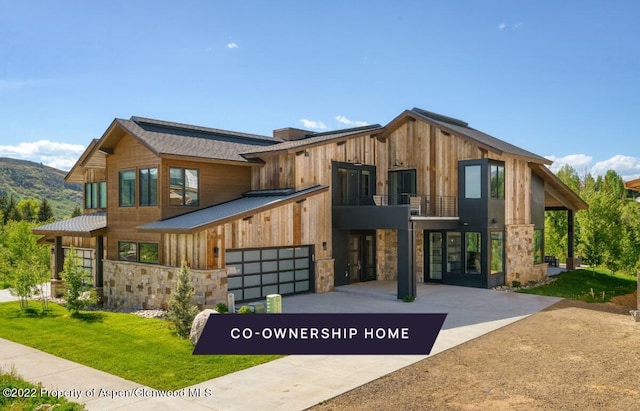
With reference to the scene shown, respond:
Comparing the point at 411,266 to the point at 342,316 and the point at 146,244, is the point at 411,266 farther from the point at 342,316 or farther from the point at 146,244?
the point at 146,244

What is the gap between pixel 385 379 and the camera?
32.7 feet

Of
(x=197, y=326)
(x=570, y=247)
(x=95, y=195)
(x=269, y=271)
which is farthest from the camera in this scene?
(x=570, y=247)

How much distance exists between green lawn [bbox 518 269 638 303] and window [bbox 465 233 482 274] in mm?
2136

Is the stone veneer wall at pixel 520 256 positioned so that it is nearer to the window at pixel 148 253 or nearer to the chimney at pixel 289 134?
the chimney at pixel 289 134

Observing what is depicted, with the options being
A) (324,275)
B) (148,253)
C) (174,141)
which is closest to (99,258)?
(148,253)

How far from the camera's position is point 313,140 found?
23547 mm

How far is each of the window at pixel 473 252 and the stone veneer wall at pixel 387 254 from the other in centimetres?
372

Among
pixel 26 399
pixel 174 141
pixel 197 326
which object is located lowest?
pixel 26 399

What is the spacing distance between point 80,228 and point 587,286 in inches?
939

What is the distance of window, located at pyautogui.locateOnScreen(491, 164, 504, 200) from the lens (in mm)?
22219

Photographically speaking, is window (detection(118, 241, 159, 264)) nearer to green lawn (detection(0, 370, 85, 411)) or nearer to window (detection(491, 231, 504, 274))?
green lawn (detection(0, 370, 85, 411))

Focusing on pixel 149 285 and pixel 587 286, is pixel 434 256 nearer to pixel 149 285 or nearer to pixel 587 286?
pixel 587 286

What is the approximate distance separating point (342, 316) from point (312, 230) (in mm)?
5542

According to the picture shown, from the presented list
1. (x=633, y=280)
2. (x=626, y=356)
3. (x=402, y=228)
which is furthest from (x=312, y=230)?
(x=633, y=280)
